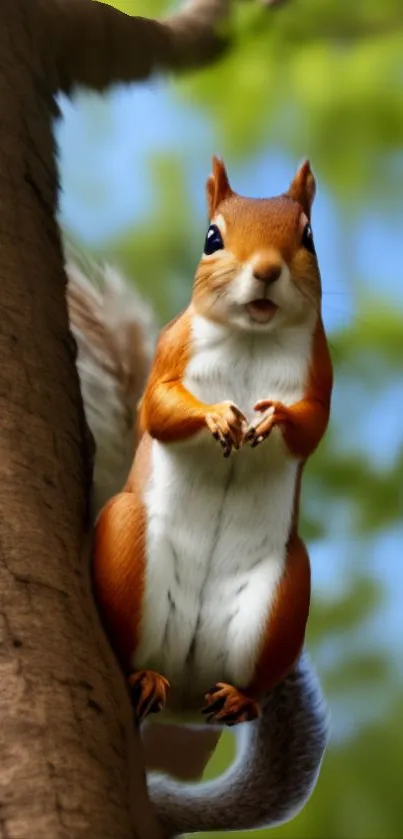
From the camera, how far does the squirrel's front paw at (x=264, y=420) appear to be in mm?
685

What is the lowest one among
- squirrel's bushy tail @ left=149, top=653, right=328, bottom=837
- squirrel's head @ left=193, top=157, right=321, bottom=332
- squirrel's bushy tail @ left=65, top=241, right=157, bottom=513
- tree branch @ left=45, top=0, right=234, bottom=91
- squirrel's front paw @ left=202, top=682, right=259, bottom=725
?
squirrel's bushy tail @ left=149, top=653, right=328, bottom=837

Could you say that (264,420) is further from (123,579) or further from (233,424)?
(123,579)

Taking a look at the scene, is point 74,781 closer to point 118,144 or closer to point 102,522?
point 102,522

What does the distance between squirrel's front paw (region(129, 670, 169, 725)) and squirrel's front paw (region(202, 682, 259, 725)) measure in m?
0.04

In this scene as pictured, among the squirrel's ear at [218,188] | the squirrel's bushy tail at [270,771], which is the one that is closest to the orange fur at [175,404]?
the squirrel's ear at [218,188]

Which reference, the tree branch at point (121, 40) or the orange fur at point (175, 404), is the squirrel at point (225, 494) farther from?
the tree branch at point (121, 40)

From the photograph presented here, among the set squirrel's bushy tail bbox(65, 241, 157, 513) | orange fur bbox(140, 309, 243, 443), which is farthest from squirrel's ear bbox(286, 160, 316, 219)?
squirrel's bushy tail bbox(65, 241, 157, 513)

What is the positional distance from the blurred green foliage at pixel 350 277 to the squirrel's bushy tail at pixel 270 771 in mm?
55

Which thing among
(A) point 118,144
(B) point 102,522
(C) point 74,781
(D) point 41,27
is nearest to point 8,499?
(B) point 102,522

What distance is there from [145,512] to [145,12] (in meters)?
0.80

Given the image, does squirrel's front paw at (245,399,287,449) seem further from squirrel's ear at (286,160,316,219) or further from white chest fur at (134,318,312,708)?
squirrel's ear at (286,160,316,219)

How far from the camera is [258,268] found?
0.72 m

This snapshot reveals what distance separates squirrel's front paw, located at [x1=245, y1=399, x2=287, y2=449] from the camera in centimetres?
69

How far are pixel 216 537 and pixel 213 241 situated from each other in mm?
237
